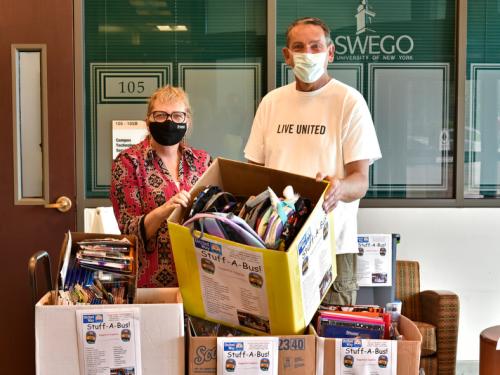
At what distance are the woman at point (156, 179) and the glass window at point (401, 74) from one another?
4.68 feet

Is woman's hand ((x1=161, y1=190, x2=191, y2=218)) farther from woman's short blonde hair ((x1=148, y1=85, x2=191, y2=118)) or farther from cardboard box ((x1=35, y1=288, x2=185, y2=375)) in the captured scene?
woman's short blonde hair ((x1=148, y1=85, x2=191, y2=118))

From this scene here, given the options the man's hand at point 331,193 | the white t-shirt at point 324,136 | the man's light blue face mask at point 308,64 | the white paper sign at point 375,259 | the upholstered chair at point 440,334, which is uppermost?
the man's light blue face mask at point 308,64

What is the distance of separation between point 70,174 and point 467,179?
2.18 metres

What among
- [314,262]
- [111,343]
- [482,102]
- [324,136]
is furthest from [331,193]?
[482,102]

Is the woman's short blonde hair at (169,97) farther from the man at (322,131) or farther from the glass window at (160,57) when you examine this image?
the glass window at (160,57)

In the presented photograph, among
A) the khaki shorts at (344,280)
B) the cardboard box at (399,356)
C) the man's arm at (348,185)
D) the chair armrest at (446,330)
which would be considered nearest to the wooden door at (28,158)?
the khaki shorts at (344,280)

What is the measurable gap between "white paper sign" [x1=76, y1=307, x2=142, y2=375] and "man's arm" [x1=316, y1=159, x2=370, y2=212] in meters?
0.56

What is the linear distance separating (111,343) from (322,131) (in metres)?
1.02

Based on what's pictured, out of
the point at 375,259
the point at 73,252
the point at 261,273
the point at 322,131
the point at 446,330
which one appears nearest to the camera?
the point at 261,273

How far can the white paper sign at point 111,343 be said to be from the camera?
152cm

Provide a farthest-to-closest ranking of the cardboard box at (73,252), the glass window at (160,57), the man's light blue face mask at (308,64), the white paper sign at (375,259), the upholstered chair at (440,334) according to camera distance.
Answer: the glass window at (160,57) < the white paper sign at (375,259) < the upholstered chair at (440,334) < the man's light blue face mask at (308,64) < the cardboard box at (73,252)

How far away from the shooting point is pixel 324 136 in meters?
2.13

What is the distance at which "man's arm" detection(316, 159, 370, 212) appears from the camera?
161 centimetres

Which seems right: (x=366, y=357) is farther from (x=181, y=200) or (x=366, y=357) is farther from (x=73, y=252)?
(x=73, y=252)
